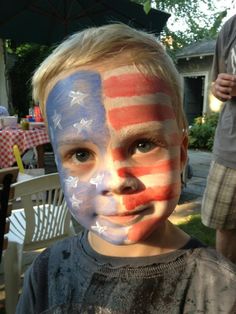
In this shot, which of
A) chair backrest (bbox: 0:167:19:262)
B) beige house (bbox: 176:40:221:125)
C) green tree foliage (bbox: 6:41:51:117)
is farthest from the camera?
beige house (bbox: 176:40:221:125)

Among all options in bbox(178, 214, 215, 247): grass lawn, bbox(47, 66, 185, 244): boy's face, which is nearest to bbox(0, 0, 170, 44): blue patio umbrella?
bbox(178, 214, 215, 247): grass lawn

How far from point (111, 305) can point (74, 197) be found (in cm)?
30

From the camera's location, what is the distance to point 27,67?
1343 cm

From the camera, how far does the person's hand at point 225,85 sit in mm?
1894

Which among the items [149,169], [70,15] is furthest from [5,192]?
[70,15]

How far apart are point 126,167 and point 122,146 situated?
48 mm

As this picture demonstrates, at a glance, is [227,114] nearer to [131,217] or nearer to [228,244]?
[228,244]

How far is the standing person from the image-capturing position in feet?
6.76

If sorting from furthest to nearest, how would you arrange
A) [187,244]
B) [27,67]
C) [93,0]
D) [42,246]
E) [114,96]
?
[27,67]
[93,0]
[42,246]
[187,244]
[114,96]

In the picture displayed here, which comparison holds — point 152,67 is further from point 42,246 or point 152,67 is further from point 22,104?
point 22,104

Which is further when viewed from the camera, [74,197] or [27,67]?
[27,67]

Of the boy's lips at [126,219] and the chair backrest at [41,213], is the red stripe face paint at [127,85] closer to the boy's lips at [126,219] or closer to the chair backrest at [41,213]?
the boy's lips at [126,219]

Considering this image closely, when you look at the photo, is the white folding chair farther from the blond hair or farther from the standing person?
the blond hair

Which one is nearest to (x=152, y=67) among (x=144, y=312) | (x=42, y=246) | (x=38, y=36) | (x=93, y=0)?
(x=144, y=312)
